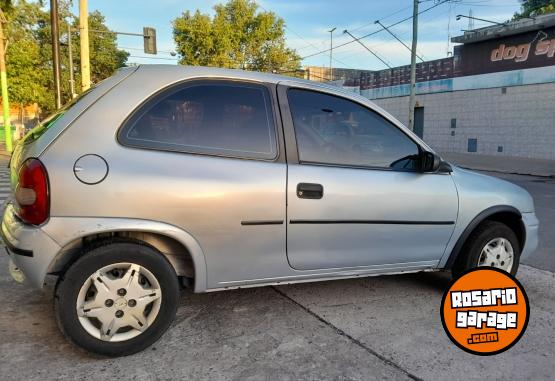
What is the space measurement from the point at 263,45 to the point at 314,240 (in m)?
45.6

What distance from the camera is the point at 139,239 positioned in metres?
2.89

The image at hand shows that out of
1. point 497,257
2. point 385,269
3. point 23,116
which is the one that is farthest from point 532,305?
point 23,116

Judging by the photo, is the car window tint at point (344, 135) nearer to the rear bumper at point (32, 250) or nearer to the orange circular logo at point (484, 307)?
the orange circular logo at point (484, 307)

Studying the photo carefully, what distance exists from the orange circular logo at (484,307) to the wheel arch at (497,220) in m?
1.34

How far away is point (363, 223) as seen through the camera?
11.2ft

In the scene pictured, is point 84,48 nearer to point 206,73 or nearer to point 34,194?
point 206,73

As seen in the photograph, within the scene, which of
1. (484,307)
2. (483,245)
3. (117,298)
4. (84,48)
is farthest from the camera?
(84,48)

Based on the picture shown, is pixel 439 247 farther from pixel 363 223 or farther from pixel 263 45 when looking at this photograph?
pixel 263 45

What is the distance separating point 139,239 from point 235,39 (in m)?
44.7

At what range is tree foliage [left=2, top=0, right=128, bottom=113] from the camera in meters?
36.1

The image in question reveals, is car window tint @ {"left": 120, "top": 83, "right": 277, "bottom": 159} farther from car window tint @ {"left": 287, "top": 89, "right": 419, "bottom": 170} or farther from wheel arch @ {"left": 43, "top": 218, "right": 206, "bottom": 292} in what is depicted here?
wheel arch @ {"left": 43, "top": 218, "right": 206, "bottom": 292}

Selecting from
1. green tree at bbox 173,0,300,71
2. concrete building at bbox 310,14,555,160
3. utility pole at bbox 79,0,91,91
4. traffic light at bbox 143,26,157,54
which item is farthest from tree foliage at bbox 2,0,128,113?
concrete building at bbox 310,14,555,160

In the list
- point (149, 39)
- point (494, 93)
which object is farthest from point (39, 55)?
point (494, 93)

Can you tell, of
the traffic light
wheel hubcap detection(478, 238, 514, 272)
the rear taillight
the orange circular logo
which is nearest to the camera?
the orange circular logo
